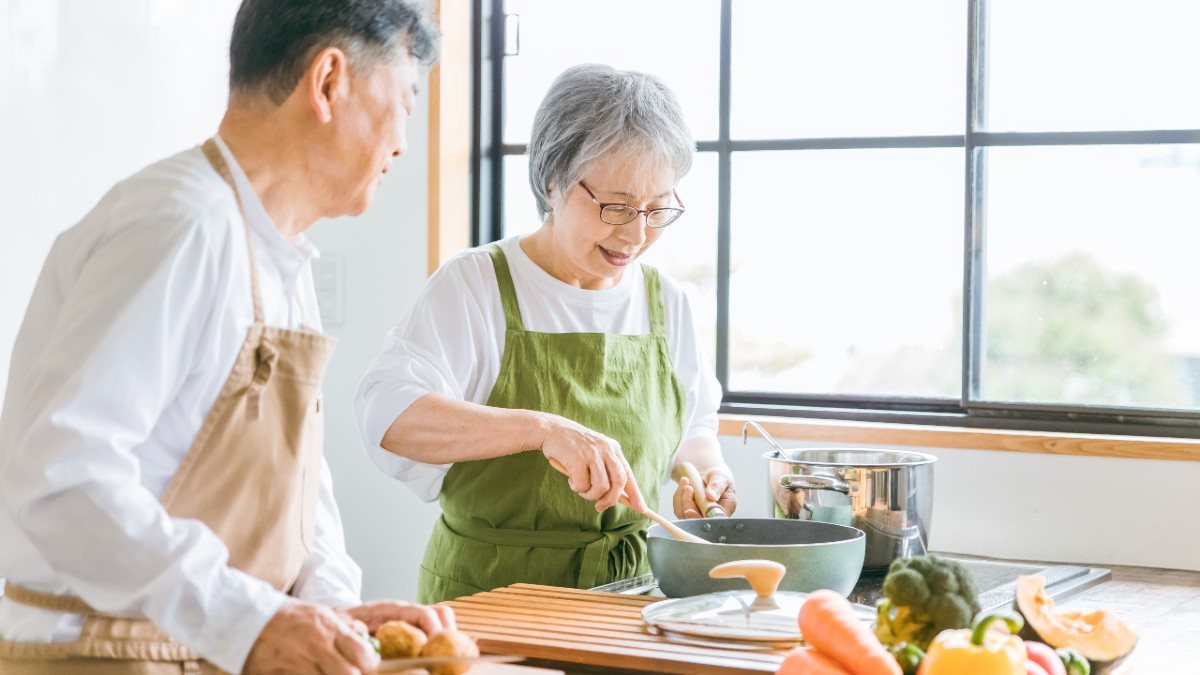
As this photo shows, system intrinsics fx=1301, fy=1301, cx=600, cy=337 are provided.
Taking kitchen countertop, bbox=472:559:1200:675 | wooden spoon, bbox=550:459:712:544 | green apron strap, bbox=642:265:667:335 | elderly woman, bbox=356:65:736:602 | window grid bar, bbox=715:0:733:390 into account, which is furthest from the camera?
window grid bar, bbox=715:0:733:390

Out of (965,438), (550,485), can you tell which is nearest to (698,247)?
(965,438)

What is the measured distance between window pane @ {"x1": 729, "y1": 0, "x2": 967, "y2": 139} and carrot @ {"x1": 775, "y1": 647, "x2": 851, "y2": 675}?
6.63 ft

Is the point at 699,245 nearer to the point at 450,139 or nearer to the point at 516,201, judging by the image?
the point at 516,201

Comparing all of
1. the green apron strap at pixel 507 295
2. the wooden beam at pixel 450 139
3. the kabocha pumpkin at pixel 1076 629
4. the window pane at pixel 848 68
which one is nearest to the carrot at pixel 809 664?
the kabocha pumpkin at pixel 1076 629

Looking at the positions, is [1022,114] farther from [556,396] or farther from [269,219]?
[269,219]

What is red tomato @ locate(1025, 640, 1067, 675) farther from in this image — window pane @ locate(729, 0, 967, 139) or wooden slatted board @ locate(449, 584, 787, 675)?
window pane @ locate(729, 0, 967, 139)

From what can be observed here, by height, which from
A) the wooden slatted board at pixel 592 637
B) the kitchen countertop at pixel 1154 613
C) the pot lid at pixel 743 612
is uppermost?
the pot lid at pixel 743 612

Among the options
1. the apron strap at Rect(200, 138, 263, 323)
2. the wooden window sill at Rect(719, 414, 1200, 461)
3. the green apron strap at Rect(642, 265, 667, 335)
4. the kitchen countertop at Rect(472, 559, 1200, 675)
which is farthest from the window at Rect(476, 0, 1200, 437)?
the apron strap at Rect(200, 138, 263, 323)

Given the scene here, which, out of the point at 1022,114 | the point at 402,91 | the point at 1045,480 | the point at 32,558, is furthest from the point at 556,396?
the point at 1022,114

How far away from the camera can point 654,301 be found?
2193 millimetres

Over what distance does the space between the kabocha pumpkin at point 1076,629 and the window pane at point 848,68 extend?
5.79 ft

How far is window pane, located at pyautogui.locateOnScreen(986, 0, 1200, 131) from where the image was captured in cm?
271

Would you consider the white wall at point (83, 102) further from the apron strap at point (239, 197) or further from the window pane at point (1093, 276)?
the window pane at point (1093, 276)

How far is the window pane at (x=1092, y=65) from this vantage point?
2713 millimetres
